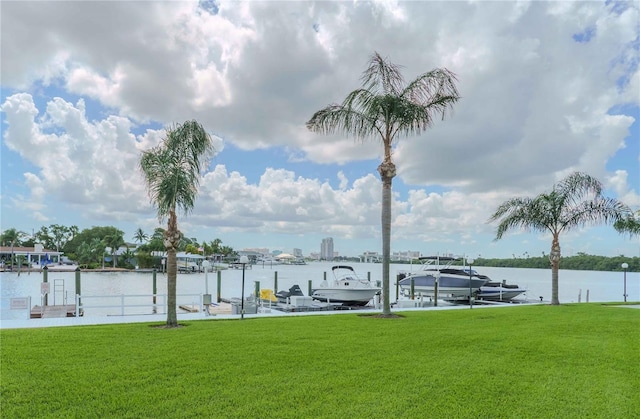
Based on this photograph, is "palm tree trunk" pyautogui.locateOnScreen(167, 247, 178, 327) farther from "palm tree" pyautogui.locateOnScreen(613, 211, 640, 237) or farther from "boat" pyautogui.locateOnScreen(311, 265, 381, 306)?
"palm tree" pyautogui.locateOnScreen(613, 211, 640, 237)

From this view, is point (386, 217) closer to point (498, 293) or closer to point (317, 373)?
point (317, 373)

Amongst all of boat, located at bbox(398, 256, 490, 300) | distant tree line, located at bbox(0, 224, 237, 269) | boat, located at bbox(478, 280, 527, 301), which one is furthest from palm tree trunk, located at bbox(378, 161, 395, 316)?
distant tree line, located at bbox(0, 224, 237, 269)

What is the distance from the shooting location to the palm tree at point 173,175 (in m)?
12.5

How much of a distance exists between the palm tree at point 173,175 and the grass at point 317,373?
1970 millimetres

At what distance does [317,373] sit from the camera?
23.1 feet

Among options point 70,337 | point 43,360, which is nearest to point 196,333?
point 70,337

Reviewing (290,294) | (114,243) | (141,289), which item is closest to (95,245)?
(114,243)

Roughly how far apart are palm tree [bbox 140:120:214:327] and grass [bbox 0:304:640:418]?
197cm

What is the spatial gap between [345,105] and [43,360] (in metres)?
11.1

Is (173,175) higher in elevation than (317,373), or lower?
higher

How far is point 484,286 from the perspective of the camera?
32.6 metres

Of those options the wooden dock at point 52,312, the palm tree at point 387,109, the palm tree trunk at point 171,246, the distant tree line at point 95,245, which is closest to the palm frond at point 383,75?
the palm tree at point 387,109

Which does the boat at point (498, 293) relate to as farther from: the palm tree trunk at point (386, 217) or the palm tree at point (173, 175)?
the palm tree at point (173, 175)

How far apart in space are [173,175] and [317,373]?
756 centimetres
